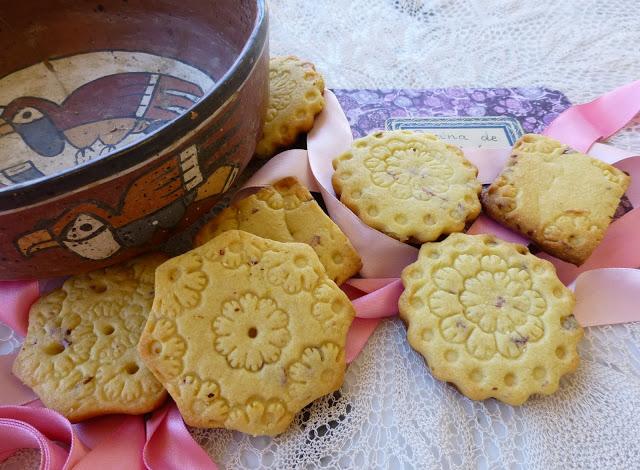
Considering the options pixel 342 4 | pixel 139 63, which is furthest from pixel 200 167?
pixel 342 4

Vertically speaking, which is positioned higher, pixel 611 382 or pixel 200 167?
pixel 200 167

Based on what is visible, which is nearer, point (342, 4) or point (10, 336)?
point (10, 336)

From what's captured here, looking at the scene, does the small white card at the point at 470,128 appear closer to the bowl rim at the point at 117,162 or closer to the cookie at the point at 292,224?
the cookie at the point at 292,224

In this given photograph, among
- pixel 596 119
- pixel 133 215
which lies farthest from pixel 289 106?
pixel 596 119

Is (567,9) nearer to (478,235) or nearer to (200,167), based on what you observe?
(478,235)

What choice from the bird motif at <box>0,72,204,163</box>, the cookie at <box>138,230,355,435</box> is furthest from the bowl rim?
the bird motif at <box>0,72,204,163</box>

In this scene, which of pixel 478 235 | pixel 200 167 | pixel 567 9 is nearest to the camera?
pixel 200 167

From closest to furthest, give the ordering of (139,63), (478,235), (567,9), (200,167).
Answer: (200,167) < (478,235) < (139,63) < (567,9)
